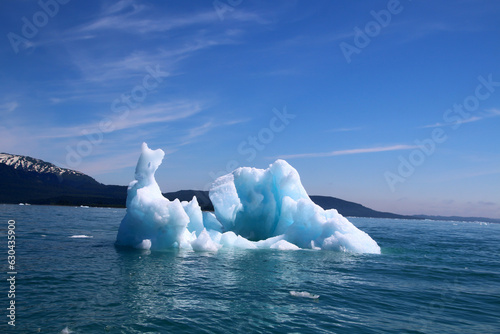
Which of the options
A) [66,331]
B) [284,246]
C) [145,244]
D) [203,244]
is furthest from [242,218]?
[66,331]

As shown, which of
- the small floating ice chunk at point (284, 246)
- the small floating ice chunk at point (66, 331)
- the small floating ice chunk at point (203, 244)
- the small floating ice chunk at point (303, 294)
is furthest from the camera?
the small floating ice chunk at point (284, 246)

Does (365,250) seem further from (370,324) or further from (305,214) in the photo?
(370,324)

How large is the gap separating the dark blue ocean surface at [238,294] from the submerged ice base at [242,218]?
76.6 inches

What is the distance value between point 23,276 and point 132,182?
10068mm

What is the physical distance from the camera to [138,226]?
19500 mm

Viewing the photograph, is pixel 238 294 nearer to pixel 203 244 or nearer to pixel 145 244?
pixel 203 244

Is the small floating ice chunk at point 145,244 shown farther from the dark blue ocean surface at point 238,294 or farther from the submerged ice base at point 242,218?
the dark blue ocean surface at point 238,294

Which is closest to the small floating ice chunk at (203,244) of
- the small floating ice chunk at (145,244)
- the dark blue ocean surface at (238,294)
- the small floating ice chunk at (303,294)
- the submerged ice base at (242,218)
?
the submerged ice base at (242,218)

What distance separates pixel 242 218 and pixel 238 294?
14900mm

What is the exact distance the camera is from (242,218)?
25359 mm

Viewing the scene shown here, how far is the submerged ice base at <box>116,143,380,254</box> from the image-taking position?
19203 millimetres

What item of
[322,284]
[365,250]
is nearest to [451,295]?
[322,284]

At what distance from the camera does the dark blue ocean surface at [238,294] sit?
782 centimetres

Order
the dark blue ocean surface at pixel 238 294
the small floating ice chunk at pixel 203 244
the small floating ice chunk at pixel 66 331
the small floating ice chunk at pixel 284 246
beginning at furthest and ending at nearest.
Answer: the small floating ice chunk at pixel 284 246 → the small floating ice chunk at pixel 203 244 → the dark blue ocean surface at pixel 238 294 → the small floating ice chunk at pixel 66 331
